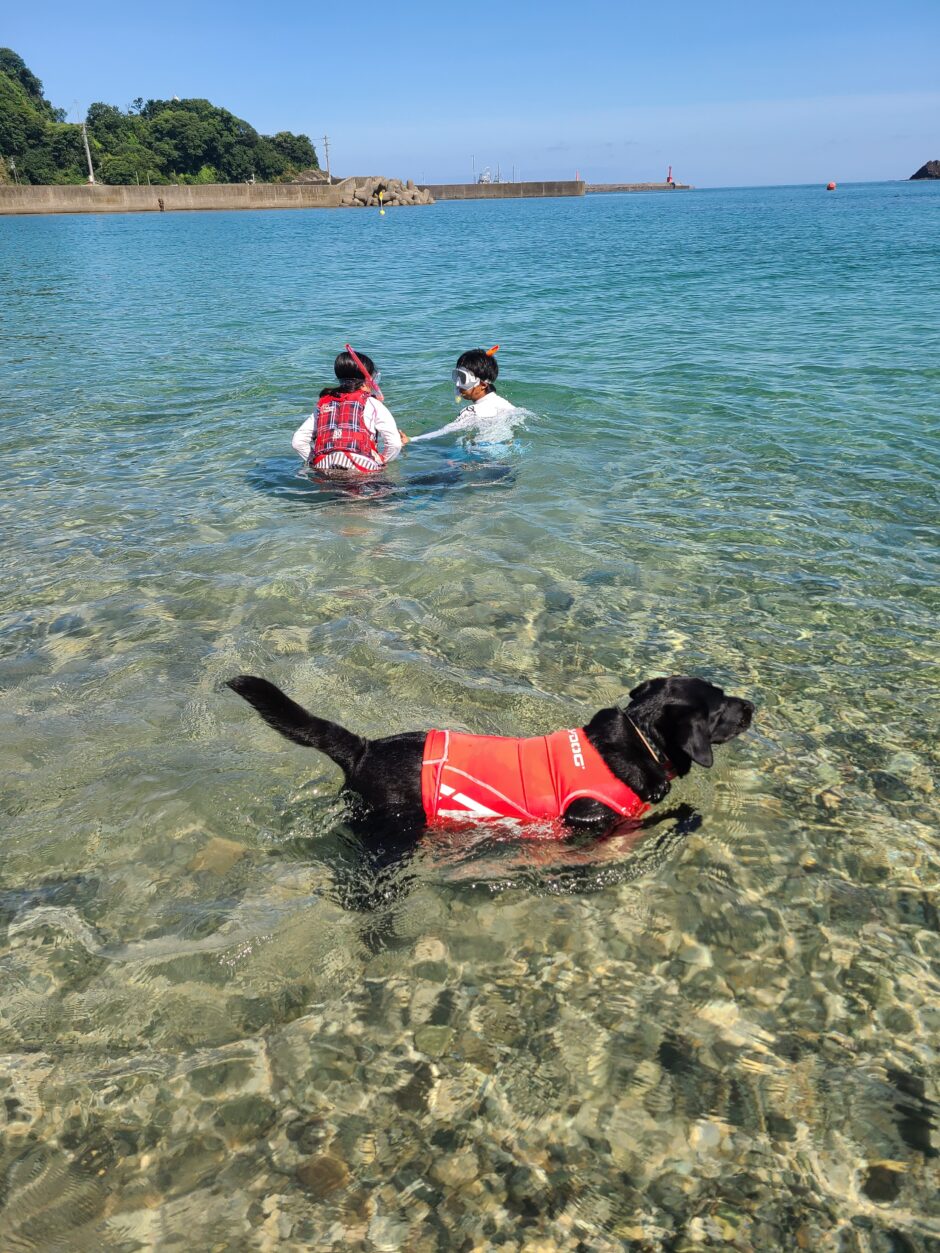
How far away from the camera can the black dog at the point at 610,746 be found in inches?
133

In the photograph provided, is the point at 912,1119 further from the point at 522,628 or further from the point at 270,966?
the point at 522,628

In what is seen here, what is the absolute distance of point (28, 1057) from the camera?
288 centimetres

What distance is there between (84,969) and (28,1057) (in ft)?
1.29

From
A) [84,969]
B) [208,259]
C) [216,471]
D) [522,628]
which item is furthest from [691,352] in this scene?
[208,259]

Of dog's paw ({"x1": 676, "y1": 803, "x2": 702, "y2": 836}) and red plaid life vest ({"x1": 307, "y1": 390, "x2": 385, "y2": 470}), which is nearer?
dog's paw ({"x1": 676, "y1": 803, "x2": 702, "y2": 836})

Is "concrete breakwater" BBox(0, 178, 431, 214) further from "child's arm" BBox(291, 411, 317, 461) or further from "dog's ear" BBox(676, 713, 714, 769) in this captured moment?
"dog's ear" BBox(676, 713, 714, 769)

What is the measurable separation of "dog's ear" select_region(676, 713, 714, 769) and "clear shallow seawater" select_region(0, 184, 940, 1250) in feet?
1.93

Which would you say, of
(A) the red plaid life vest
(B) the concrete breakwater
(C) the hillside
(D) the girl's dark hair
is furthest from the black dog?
(C) the hillside

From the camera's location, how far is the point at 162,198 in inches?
3944

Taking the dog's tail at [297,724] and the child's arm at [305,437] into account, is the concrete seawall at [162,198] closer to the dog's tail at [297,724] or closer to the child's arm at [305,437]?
the child's arm at [305,437]

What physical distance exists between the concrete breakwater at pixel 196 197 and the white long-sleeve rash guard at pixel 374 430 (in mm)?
99167

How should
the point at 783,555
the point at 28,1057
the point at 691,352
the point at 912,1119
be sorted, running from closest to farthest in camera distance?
the point at 912,1119, the point at 28,1057, the point at 783,555, the point at 691,352

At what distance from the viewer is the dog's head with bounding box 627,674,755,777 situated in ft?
11.5

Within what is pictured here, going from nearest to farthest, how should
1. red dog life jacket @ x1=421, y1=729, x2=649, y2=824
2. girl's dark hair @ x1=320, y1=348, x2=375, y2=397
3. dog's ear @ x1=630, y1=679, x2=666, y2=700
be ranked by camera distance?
red dog life jacket @ x1=421, y1=729, x2=649, y2=824, dog's ear @ x1=630, y1=679, x2=666, y2=700, girl's dark hair @ x1=320, y1=348, x2=375, y2=397
